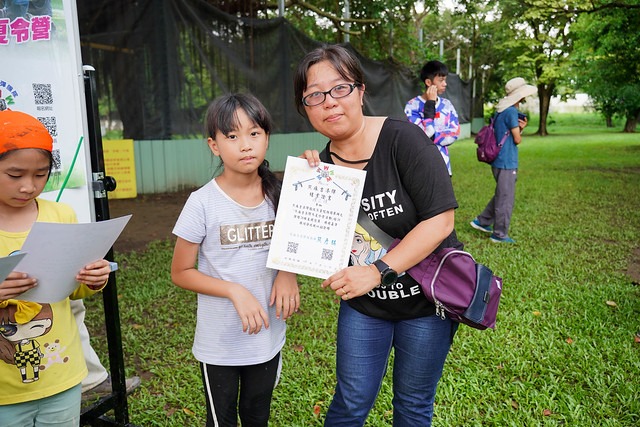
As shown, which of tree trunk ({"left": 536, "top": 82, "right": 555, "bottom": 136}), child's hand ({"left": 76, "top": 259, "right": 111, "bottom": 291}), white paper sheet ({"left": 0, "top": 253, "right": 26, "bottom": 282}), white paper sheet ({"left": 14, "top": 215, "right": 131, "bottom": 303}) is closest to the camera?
white paper sheet ({"left": 0, "top": 253, "right": 26, "bottom": 282})

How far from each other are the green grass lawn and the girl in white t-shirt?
88 cm

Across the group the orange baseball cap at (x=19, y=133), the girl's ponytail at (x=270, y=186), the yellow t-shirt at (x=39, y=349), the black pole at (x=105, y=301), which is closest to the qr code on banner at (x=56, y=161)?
the black pole at (x=105, y=301)

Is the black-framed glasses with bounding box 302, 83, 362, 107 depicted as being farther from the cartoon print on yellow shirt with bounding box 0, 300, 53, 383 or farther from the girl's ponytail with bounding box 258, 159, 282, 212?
the cartoon print on yellow shirt with bounding box 0, 300, 53, 383

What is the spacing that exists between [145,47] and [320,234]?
6.33 m

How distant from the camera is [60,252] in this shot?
1420 mm

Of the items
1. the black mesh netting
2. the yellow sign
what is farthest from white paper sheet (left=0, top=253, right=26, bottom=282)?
the black mesh netting

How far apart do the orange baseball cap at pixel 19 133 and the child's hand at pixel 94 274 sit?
1.22ft

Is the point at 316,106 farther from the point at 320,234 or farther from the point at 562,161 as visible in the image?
the point at 562,161

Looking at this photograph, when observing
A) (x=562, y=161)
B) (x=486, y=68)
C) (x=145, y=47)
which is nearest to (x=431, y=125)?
(x=145, y=47)

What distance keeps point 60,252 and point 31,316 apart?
0.32m

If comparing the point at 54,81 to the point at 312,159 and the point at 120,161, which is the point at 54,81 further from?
the point at 120,161

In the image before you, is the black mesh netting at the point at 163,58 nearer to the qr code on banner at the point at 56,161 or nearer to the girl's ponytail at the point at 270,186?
the qr code on banner at the point at 56,161

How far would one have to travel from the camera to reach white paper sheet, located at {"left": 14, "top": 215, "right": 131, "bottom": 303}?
1358mm

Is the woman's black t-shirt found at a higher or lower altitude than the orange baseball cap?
lower
